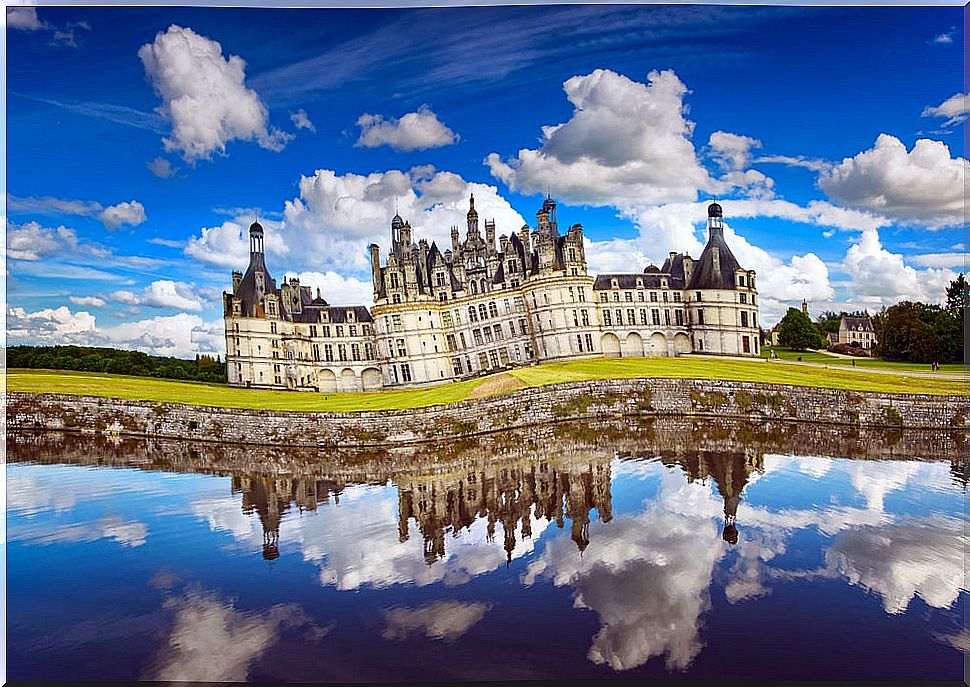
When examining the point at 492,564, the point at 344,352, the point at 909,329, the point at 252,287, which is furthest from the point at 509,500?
the point at 909,329

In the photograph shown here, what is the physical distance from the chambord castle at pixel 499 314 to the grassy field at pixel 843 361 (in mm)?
462

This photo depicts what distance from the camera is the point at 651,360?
11.2 m

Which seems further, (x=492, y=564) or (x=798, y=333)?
(x=798, y=333)

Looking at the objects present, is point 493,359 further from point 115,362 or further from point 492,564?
point 115,362

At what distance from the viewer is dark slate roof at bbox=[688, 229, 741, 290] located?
10922 mm

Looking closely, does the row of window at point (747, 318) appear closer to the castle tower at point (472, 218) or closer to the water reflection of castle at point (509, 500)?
the water reflection of castle at point (509, 500)

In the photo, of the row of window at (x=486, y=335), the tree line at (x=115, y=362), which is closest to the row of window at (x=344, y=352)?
the row of window at (x=486, y=335)

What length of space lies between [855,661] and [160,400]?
9456mm

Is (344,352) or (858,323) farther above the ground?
(858,323)

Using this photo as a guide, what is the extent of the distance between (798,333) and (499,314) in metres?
4.75

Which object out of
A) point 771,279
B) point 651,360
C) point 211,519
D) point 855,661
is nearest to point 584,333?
point 651,360

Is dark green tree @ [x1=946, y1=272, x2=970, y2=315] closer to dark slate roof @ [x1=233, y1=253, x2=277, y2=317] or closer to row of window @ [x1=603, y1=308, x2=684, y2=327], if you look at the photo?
row of window @ [x1=603, y1=308, x2=684, y2=327]

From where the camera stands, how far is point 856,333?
35.8ft

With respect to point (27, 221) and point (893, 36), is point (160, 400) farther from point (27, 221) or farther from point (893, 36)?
point (893, 36)
